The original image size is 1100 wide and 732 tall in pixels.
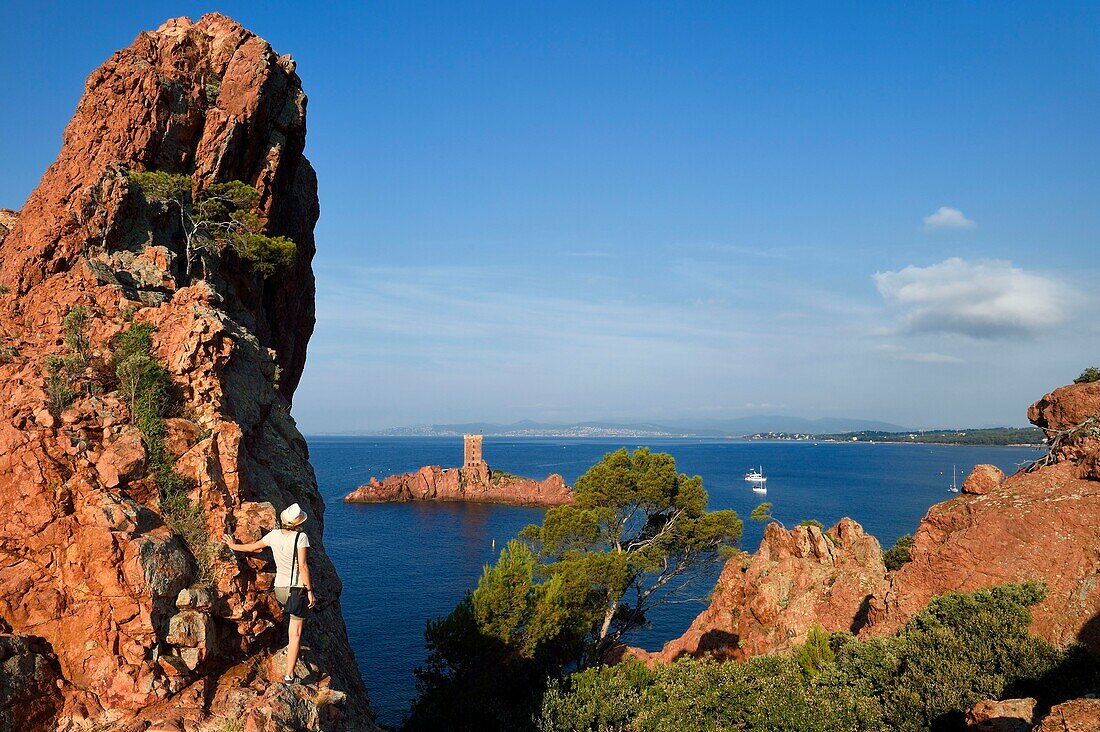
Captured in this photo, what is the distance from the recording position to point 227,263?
764 inches

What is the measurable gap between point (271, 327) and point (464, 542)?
54.8 metres

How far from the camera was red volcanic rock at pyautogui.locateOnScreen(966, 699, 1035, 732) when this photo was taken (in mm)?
9398

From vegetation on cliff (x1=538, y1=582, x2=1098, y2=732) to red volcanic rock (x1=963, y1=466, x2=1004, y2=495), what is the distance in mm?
4130

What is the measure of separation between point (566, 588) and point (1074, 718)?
1707cm

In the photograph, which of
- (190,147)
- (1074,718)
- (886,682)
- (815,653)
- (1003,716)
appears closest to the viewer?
(1074,718)

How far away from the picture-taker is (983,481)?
54.3 feet

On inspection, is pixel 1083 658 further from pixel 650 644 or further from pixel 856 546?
pixel 650 644

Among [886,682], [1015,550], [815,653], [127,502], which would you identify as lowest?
[815,653]

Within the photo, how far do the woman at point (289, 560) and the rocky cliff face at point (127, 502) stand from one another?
1.13 ft

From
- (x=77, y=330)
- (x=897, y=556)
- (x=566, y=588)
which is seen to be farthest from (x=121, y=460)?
(x=897, y=556)

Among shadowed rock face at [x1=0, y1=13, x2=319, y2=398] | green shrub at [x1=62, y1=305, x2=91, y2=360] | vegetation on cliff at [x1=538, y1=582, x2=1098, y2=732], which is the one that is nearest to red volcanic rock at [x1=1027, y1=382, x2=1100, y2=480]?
vegetation on cliff at [x1=538, y1=582, x2=1098, y2=732]

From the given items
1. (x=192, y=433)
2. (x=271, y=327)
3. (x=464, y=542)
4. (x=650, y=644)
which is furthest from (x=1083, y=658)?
(x=464, y=542)

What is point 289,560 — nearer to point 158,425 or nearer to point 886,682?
point 158,425

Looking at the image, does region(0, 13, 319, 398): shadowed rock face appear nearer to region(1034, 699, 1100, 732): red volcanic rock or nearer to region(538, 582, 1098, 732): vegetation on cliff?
region(538, 582, 1098, 732): vegetation on cliff
